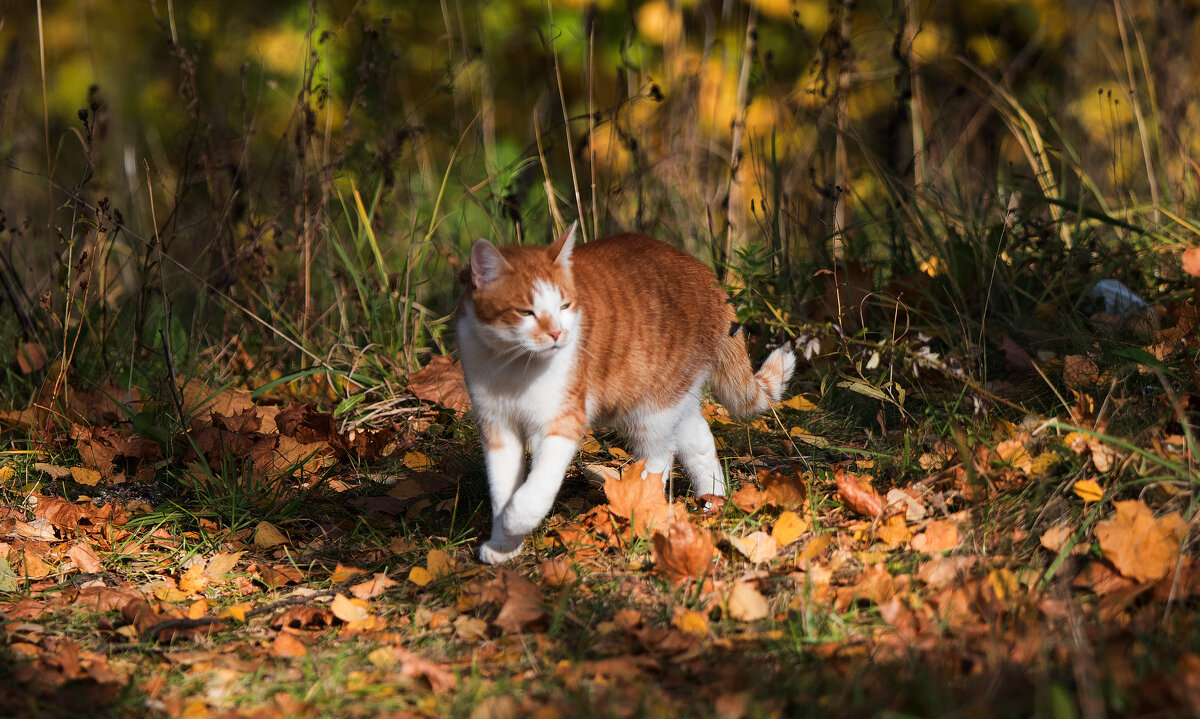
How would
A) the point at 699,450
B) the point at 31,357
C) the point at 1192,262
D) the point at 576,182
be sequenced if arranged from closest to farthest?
the point at 1192,262
the point at 699,450
the point at 31,357
the point at 576,182

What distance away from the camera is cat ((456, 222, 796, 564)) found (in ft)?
8.38

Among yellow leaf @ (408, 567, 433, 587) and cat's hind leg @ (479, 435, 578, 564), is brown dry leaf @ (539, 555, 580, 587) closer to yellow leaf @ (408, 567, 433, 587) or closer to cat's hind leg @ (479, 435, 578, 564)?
cat's hind leg @ (479, 435, 578, 564)

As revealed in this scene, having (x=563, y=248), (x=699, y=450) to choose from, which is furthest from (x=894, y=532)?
(x=563, y=248)

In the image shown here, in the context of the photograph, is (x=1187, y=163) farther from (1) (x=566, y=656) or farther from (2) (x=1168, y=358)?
(1) (x=566, y=656)

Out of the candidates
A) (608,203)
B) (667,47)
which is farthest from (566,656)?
(667,47)

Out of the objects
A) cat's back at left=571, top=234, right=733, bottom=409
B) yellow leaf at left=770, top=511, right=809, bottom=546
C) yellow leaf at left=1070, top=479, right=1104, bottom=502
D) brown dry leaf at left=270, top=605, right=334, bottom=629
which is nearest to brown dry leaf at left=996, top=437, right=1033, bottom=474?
yellow leaf at left=1070, top=479, right=1104, bottom=502

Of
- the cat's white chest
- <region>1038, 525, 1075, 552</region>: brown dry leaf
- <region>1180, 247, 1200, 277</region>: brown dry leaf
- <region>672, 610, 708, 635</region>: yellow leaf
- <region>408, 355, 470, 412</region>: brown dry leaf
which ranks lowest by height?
<region>408, 355, 470, 412</region>: brown dry leaf

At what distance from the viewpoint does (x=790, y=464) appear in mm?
3033

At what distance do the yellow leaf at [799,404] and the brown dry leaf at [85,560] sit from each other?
7.17ft

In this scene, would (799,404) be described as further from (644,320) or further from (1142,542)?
(1142,542)

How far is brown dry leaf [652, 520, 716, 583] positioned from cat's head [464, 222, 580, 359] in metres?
0.58

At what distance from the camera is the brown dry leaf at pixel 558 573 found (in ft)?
7.70

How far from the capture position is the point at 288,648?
2.12 metres

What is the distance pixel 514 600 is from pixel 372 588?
463 millimetres
